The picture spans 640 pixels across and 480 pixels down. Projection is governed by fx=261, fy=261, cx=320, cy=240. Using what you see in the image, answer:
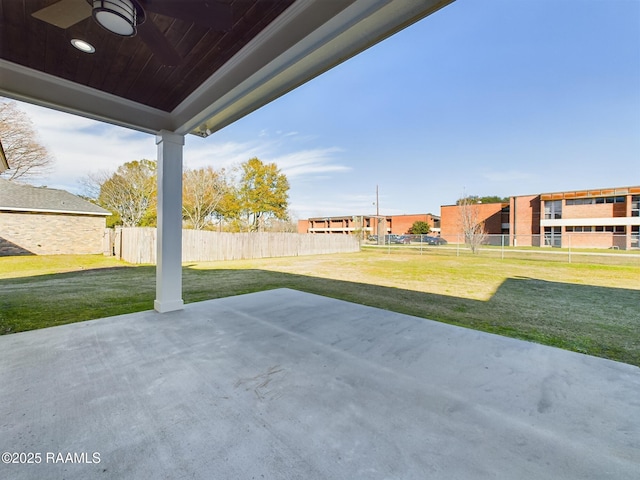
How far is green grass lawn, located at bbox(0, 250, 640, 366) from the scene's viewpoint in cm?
324

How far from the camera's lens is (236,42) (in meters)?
2.07

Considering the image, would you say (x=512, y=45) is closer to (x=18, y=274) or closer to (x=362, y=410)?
(x=362, y=410)

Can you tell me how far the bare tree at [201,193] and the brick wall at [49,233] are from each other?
4374 millimetres

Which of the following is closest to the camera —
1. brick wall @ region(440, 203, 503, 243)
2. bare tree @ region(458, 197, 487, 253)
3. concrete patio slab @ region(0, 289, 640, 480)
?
concrete patio slab @ region(0, 289, 640, 480)

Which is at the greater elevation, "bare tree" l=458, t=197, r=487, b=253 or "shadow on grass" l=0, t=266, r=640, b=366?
"bare tree" l=458, t=197, r=487, b=253

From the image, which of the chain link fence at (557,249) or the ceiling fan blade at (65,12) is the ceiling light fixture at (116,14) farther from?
the chain link fence at (557,249)

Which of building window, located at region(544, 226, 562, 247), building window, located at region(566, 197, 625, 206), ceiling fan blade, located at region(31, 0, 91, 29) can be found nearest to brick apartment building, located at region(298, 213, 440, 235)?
building window, located at region(544, 226, 562, 247)

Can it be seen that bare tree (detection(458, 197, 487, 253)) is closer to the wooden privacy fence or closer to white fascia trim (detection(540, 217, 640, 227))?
white fascia trim (detection(540, 217, 640, 227))

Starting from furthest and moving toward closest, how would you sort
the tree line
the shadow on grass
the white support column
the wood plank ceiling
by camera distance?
the tree line
the white support column
the shadow on grass
the wood plank ceiling

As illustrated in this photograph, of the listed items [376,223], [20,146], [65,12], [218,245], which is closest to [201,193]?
[218,245]

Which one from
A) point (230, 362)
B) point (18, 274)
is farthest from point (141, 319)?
point (18, 274)

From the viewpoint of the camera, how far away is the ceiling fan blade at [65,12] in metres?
1.51

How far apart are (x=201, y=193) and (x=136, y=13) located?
51.7ft

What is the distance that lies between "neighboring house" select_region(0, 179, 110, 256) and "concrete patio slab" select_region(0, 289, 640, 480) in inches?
475
